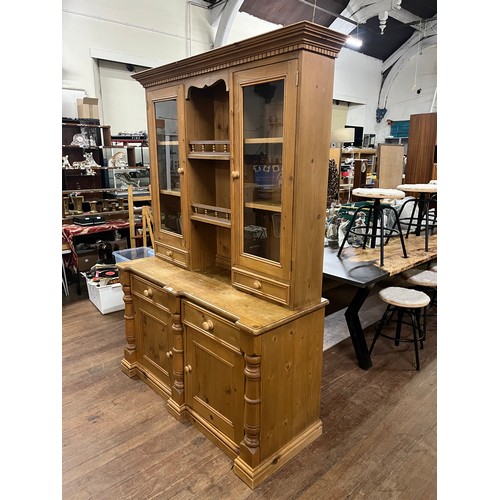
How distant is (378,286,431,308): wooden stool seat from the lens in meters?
2.80

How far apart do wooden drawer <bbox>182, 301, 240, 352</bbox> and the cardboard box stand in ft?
13.3

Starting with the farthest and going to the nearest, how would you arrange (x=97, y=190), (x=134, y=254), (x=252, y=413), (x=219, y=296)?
1. (x=97, y=190)
2. (x=134, y=254)
3. (x=219, y=296)
4. (x=252, y=413)

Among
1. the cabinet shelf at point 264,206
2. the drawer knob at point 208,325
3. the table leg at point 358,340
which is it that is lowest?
the table leg at point 358,340

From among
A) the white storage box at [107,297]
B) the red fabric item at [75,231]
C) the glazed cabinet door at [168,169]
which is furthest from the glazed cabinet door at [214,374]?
the red fabric item at [75,231]

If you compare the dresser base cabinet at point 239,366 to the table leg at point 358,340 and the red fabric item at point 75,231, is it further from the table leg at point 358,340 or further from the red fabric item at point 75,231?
the red fabric item at point 75,231

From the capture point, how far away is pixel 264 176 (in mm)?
1860

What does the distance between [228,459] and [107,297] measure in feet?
7.48

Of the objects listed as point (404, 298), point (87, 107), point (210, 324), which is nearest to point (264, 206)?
point (210, 324)

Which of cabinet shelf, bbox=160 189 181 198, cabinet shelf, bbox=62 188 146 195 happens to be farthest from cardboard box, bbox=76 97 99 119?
cabinet shelf, bbox=160 189 181 198

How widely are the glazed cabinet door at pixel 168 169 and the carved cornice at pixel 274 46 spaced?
1.00ft

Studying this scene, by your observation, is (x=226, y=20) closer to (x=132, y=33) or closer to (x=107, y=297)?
(x=132, y=33)

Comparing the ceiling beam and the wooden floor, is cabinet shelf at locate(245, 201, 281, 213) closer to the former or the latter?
the wooden floor

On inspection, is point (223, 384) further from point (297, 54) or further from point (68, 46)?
point (68, 46)

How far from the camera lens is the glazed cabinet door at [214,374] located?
1854 millimetres
